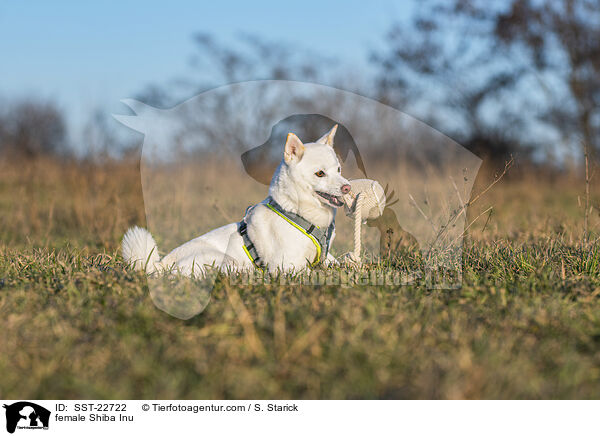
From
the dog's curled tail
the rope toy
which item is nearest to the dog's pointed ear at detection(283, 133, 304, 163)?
the rope toy

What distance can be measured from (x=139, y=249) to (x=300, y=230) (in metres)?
1.29

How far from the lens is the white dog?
11.5 ft

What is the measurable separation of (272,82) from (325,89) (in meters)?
0.50

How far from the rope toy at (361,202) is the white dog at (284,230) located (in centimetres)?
18

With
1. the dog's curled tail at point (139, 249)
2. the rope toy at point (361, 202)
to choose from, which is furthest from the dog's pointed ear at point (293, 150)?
the dog's curled tail at point (139, 249)

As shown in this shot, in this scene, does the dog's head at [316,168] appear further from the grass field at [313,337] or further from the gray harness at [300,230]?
the grass field at [313,337]

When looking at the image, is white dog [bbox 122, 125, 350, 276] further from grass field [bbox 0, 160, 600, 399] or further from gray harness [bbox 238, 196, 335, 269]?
grass field [bbox 0, 160, 600, 399]

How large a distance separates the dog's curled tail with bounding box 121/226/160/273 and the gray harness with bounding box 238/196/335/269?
0.71 meters

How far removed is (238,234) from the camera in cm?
385

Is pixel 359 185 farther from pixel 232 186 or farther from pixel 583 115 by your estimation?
pixel 583 115

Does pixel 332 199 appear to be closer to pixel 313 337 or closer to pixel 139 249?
pixel 313 337

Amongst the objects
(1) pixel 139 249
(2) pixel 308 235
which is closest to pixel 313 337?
(2) pixel 308 235
